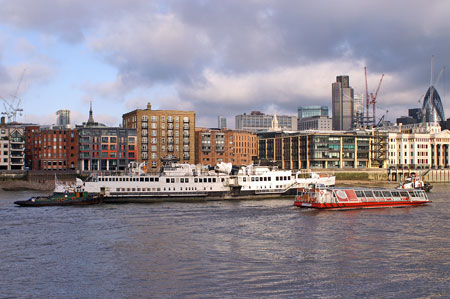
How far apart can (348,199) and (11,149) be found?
11480 centimetres

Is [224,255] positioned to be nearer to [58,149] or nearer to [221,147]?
[58,149]

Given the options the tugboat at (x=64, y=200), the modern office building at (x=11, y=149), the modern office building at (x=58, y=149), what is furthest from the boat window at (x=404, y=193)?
the modern office building at (x=11, y=149)

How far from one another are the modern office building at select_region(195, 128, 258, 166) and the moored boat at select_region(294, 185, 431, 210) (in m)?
90.0

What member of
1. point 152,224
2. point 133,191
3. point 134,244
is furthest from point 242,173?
point 134,244

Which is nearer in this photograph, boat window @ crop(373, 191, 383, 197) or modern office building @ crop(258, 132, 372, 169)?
boat window @ crop(373, 191, 383, 197)

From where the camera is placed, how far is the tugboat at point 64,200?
82000 millimetres

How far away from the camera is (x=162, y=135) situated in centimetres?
15862

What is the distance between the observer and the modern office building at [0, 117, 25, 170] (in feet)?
504

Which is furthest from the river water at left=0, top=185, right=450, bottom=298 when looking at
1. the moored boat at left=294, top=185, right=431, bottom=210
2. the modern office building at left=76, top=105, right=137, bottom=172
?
the modern office building at left=76, top=105, right=137, bottom=172

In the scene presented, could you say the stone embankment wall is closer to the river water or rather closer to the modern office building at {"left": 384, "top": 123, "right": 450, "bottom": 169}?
the river water

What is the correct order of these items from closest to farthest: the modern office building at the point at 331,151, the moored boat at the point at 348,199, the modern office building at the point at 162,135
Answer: the moored boat at the point at 348,199, the modern office building at the point at 162,135, the modern office building at the point at 331,151

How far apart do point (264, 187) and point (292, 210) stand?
19.3 m

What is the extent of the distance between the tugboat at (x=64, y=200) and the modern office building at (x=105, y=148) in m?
63.3

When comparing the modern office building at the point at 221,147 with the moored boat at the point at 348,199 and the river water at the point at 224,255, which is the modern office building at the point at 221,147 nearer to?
the moored boat at the point at 348,199
